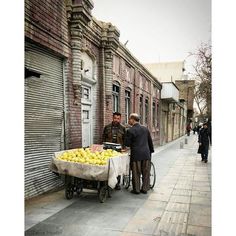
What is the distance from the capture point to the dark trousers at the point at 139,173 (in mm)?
6801

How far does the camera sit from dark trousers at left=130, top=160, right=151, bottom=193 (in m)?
6.80

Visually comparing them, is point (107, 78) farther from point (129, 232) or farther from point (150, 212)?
point (129, 232)

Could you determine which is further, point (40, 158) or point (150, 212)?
point (40, 158)

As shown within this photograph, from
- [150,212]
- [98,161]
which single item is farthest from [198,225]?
[98,161]

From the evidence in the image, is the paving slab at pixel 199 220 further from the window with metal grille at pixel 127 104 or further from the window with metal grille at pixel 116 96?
the window with metal grille at pixel 127 104

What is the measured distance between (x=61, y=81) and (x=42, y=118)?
124cm

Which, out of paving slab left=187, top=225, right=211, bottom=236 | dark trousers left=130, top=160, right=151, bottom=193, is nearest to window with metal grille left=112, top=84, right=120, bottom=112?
dark trousers left=130, top=160, right=151, bottom=193

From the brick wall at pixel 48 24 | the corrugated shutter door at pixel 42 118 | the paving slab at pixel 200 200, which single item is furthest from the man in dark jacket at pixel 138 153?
the brick wall at pixel 48 24

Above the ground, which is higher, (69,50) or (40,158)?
(69,50)

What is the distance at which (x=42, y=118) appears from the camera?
6.58m

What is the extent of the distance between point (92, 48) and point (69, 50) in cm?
182
